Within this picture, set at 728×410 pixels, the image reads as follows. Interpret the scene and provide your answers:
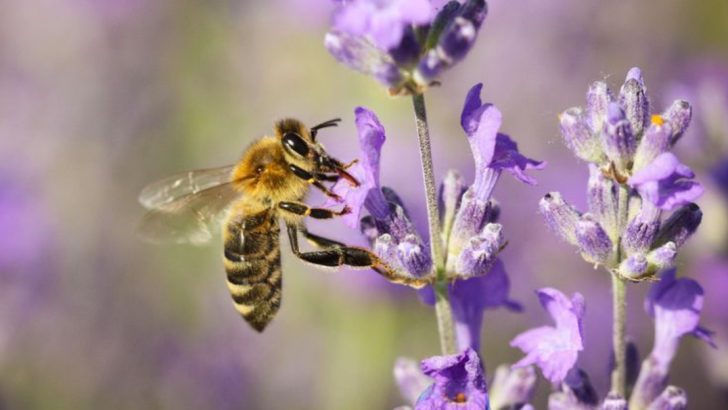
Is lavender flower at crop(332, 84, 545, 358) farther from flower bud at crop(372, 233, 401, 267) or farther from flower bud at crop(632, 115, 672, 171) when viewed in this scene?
flower bud at crop(632, 115, 672, 171)

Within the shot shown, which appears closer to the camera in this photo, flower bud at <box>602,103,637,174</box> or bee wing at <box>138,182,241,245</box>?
flower bud at <box>602,103,637,174</box>

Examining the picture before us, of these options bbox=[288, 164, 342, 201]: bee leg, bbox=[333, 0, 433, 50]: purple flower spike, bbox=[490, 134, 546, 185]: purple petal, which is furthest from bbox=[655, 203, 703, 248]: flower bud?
bbox=[288, 164, 342, 201]: bee leg

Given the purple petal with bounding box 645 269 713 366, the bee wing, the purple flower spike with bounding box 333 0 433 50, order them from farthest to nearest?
the bee wing, the purple petal with bounding box 645 269 713 366, the purple flower spike with bounding box 333 0 433 50

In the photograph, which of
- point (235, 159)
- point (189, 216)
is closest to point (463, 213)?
point (189, 216)

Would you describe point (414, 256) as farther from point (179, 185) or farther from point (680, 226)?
point (179, 185)

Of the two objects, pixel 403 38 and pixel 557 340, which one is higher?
pixel 403 38

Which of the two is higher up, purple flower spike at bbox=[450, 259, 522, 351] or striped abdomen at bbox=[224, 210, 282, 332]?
striped abdomen at bbox=[224, 210, 282, 332]
